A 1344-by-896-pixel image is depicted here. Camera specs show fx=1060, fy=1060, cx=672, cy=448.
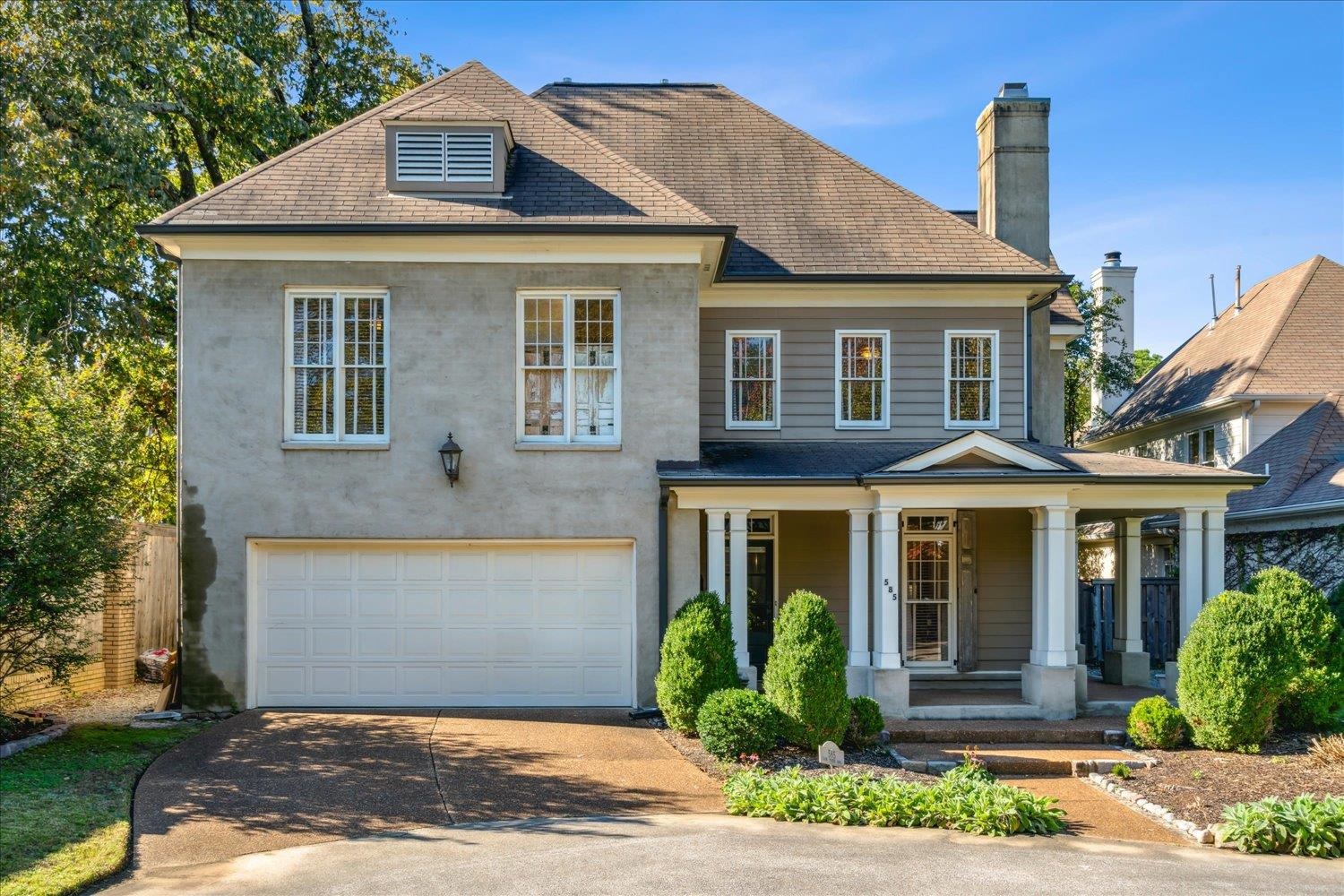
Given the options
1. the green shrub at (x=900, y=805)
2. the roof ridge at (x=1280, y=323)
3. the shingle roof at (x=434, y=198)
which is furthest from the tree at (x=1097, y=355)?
the green shrub at (x=900, y=805)

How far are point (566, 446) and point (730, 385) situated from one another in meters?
3.02

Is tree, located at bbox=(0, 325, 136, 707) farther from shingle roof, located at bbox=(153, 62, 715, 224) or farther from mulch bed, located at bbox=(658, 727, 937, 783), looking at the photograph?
mulch bed, located at bbox=(658, 727, 937, 783)

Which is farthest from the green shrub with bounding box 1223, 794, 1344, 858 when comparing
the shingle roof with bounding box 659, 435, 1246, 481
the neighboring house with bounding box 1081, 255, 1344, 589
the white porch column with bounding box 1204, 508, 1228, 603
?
the neighboring house with bounding box 1081, 255, 1344, 589

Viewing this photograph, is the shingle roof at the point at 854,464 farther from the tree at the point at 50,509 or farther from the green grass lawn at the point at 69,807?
the green grass lawn at the point at 69,807

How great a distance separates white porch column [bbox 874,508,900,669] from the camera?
41.9ft

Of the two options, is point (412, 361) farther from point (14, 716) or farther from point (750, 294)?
point (14, 716)

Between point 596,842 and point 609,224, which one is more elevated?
point 609,224

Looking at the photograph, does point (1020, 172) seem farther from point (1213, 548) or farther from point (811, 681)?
point (811, 681)

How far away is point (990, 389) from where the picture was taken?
1548 centimetres

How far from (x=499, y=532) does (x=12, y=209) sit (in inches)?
411

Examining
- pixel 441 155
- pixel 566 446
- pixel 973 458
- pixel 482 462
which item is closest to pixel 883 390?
pixel 973 458

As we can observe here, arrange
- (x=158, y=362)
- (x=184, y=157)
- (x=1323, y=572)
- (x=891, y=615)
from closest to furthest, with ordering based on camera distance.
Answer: (x=891, y=615) < (x=1323, y=572) < (x=158, y=362) < (x=184, y=157)

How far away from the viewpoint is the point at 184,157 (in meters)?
21.8

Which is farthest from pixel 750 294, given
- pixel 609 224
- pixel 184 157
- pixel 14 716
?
pixel 184 157
